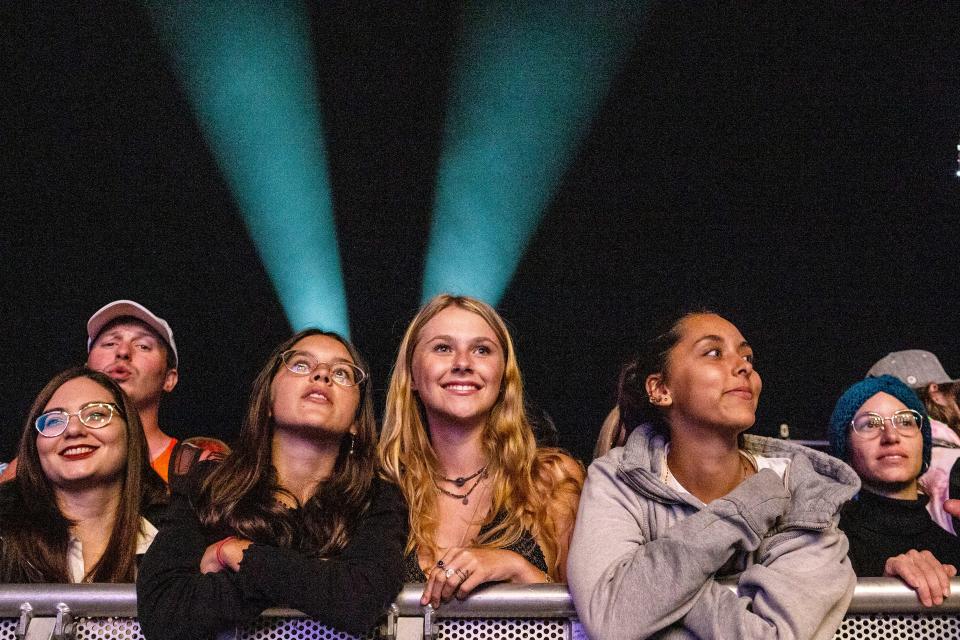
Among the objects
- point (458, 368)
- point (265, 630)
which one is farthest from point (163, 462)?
point (265, 630)

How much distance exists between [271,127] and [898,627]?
5401 millimetres

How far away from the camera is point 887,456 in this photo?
2.35 m

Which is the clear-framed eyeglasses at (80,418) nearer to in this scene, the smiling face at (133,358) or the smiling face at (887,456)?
the smiling face at (133,358)

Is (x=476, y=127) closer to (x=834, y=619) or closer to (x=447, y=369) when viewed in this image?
(x=447, y=369)

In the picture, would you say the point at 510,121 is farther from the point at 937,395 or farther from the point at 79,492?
the point at 79,492

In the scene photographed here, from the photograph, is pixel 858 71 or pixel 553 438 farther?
pixel 858 71

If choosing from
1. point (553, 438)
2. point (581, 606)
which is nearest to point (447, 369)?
point (553, 438)

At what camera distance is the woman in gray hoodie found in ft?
5.12

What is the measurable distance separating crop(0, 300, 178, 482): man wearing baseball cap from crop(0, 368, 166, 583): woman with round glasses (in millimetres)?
706

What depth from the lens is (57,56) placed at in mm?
5660

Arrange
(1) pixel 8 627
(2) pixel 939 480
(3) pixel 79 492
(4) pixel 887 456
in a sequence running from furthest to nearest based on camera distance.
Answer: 1. (2) pixel 939 480
2. (4) pixel 887 456
3. (3) pixel 79 492
4. (1) pixel 8 627

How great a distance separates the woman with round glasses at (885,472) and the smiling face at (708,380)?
49cm

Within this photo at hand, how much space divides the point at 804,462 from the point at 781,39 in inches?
185

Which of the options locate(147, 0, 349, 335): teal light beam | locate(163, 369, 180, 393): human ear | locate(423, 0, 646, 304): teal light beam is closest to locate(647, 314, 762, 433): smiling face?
locate(163, 369, 180, 393): human ear
